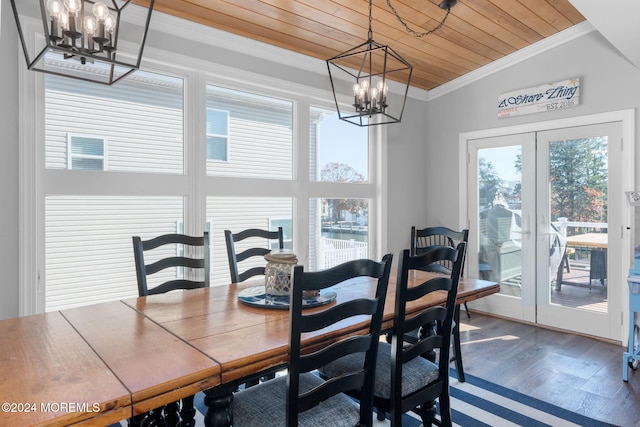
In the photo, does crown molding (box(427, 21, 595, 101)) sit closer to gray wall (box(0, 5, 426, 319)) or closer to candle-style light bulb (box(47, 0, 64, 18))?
gray wall (box(0, 5, 426, 319))

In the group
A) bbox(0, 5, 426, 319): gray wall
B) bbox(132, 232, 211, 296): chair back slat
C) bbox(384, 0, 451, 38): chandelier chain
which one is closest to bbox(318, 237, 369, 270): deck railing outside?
bbox(0, 5, 426, 319): gray wall

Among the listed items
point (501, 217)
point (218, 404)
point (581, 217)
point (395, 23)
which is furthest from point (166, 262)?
point (581, 217)

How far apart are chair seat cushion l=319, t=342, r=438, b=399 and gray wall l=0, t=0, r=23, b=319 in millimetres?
1841

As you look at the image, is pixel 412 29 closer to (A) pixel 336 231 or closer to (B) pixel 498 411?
(A) pixel 336 231

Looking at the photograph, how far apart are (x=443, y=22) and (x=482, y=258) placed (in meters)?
2.55

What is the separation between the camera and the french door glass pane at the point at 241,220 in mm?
3137

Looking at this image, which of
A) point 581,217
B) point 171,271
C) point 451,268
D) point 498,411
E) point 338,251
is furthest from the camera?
point 338,251

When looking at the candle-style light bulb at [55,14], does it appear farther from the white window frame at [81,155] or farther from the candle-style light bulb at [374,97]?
the candle-style light bulb at [374,97]

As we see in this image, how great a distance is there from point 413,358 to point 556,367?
6.25 ft

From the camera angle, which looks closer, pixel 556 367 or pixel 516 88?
pixel 556 367

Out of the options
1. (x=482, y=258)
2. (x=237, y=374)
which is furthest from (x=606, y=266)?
(x=237, y=374)

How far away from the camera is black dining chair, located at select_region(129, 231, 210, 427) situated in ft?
5.83

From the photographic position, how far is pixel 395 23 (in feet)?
10.3

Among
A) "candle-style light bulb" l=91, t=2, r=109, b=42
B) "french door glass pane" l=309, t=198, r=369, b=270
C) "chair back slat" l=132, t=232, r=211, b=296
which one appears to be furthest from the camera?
"french door glass pane" l=309, t=198, r=369, b=270
